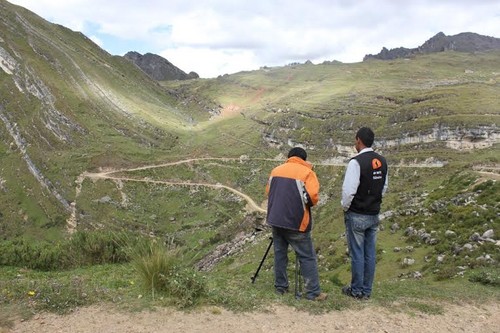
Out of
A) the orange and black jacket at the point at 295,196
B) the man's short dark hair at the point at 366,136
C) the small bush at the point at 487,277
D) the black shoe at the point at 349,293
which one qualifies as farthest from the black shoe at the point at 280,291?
the small bush at the point at 487,277

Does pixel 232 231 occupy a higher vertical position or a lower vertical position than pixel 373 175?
lower

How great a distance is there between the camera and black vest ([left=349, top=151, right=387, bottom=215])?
999cm

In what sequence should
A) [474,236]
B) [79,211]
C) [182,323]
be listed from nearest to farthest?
1. [182,323]
2. [474,236]
3. [79,211]

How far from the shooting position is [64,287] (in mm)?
9938

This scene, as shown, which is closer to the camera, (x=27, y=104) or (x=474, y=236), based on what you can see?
(x=474, y=236)

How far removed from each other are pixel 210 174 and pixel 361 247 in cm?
7699

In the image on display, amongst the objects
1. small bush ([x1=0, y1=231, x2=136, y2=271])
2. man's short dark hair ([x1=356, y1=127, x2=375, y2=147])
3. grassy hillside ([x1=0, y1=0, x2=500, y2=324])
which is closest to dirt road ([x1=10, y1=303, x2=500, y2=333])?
grassy hillside ([x1=0, y1=0, x2=500, y2=324])

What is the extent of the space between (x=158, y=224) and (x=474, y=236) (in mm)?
58689

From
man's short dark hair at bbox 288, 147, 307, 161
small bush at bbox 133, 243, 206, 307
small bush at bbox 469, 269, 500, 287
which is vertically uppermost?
man's short dark hair at bbox 288, 147, 307, 161

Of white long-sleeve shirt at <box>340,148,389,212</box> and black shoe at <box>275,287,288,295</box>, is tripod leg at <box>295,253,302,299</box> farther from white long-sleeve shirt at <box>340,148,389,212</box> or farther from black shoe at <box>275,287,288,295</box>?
white long-sleeve shirt at <box>340,148,389,212</box>

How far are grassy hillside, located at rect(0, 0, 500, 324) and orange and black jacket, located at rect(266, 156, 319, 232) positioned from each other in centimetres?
187

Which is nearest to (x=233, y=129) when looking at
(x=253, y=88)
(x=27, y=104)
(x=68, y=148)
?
(x=68, y=148)

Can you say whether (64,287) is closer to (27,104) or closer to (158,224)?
(158,224)

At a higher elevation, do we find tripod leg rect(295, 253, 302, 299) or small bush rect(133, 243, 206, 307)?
small bush rect(133, 243, 206, 307)
